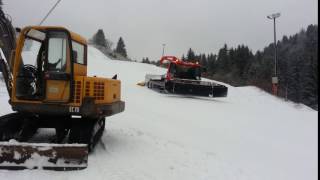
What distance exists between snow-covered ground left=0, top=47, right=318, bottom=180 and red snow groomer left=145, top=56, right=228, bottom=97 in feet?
12.5

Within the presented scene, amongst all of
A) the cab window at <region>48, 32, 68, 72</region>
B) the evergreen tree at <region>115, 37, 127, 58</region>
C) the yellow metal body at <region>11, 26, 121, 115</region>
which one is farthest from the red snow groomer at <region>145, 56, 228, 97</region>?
the evergreen tree at <region>115, 37, 127, 58</region>

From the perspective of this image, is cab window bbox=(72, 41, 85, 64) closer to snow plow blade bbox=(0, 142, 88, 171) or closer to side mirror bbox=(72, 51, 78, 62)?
side mirror bbox=(72, 51, 78, 62)

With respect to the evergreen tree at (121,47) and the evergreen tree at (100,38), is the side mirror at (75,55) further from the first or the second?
the evergreen tree at (121,47)

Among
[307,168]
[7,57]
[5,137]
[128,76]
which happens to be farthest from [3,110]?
[128,76]

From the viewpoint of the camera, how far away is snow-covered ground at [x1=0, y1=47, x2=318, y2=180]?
6773 millimetres

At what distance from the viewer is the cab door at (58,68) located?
23.7 ft

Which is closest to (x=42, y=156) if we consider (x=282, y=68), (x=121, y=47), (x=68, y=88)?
(x=68, y=88)

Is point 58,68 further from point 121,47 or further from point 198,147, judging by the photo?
point 121,47

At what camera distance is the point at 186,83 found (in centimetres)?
2000

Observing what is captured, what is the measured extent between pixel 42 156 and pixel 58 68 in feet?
5.72

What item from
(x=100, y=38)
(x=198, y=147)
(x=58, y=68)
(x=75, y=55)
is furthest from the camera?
(x=100, y=38)

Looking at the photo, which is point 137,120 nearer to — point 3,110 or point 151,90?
point 3,110

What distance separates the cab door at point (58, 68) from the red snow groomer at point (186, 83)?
12.6 meters

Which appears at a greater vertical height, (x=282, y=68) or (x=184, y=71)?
(x=282, y=68)
